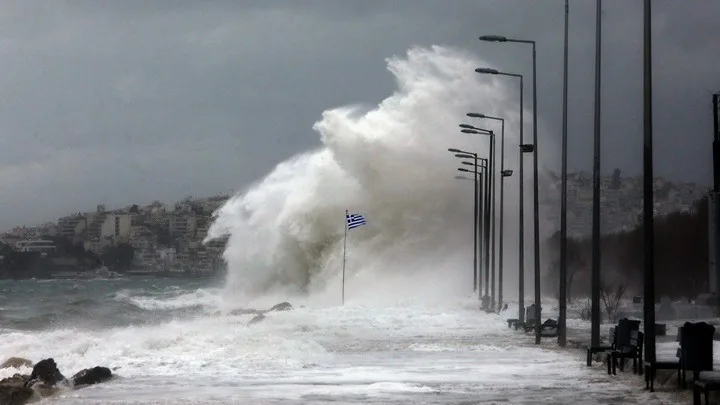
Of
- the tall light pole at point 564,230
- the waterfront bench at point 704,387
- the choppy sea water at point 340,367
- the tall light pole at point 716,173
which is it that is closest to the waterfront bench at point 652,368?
the choppy sea water at point 340,367

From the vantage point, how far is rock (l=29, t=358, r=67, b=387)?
2033 centimetres

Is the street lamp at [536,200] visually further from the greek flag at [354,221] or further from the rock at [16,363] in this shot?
the greek flag at [354,221]

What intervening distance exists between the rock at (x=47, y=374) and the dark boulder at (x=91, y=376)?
340 mm

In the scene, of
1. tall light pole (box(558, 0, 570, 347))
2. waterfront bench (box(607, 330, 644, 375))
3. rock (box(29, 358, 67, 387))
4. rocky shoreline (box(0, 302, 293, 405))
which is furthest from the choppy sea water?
rock (box(29, 358, 67, 387))

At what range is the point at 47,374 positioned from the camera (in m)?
20.5

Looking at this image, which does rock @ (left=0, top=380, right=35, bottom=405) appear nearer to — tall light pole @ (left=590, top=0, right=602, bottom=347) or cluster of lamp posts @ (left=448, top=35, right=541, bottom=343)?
tall light pole @ (left=590, top=0, right=602, bottom=347)

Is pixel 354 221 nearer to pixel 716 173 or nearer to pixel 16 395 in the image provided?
pixel 716 173

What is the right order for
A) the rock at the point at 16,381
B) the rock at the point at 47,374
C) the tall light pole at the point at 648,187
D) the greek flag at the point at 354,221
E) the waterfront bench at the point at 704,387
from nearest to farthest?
the waterfront bench at the point at 704,387 < the tall light pole at the point at 648,187 < the rock at the point at 16,381 < the rock at the point at 47,374 < the greek flag at the point at 354,221

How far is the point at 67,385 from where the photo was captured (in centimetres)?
2006

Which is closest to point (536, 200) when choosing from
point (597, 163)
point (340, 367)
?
point (597, 163)

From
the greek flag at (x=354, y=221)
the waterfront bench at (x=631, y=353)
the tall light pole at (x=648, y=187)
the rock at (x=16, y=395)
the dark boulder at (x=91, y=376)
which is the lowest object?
the rock at (x=16, y=395)

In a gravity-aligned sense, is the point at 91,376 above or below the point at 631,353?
below

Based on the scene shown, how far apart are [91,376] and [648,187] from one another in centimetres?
893

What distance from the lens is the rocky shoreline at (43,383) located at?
712 inches
